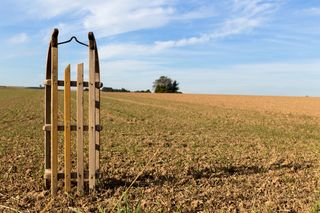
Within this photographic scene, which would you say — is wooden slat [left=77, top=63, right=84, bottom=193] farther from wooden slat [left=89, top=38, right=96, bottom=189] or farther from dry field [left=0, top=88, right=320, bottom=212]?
dry field [left=0, top=88, right=320, bottom=212]

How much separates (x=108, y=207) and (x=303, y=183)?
3.69m

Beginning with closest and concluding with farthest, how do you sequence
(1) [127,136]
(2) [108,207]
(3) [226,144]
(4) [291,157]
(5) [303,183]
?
(2) [108,207]
(5) [303,183]
(4) [291,157]
(3) [226,144]
(1) [127,136]

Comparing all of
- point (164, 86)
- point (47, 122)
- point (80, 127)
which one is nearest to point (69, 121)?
point (80, 127)

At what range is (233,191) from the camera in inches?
272

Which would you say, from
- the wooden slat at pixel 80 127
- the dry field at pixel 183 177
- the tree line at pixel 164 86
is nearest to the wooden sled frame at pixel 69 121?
the wooden slat at pixel 80 127

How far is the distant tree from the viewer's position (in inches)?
4967

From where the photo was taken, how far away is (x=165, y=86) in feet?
417

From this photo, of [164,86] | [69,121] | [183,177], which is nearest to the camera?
[69,121]

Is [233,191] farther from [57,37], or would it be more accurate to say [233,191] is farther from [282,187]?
[57,37]

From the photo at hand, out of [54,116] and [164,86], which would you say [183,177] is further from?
[164,86]

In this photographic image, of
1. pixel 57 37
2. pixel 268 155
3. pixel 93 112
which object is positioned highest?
pixel 57 37

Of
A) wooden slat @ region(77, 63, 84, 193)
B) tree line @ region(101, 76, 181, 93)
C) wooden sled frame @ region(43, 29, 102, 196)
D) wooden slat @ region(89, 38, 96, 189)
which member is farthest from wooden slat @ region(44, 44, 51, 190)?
tree line @ region(101, 76, 181, 93)

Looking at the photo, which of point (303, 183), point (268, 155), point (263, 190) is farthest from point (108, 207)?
point (268, 155)

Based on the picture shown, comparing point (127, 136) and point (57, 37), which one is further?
point (127, 136)
